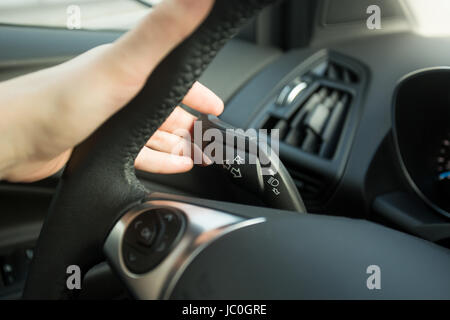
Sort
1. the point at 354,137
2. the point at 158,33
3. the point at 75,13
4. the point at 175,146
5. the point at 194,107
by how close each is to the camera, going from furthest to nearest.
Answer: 1. the point at 75,13
2. the point at 354,137
3. the point at 175,146
4. the point at 194,107
5. the point at 158,33

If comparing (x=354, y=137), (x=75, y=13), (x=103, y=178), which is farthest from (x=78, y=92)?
(x=75, y=13)

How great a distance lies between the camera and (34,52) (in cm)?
142

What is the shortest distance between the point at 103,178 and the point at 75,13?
1.28 m

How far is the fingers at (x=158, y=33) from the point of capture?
0.43 meters

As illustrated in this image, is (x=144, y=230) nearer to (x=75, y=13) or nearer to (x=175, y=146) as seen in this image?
(x=175, y=146)

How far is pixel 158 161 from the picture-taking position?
85cm

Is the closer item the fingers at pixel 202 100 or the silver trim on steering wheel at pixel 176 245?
the silver trim on steering wheel at pixel 176 245

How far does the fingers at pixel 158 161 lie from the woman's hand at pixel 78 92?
160mm

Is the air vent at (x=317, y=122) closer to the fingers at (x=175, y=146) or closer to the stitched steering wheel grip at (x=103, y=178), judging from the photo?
the fingers at (x=175, y=146)

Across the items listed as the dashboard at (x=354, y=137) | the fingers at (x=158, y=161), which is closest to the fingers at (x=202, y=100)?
the fingers at (x=158, y=161)

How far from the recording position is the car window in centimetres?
156

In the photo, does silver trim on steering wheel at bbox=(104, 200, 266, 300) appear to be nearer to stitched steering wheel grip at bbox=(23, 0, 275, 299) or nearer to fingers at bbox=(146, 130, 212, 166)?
stitched steering wheel grip at bbox=(23, 0, 275, 299)

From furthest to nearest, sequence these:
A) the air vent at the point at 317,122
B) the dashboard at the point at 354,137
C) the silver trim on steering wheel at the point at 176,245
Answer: the air vent at the point at 317,122
the dashboard at the point at 354,137
the silver trim on steering wheel at the point at 176,245

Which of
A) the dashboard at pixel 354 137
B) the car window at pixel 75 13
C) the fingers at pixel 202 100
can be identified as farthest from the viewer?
the car window at pixel 75 13
